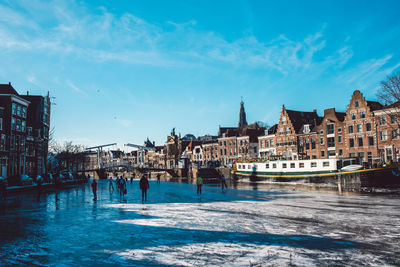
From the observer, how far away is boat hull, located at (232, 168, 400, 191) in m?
34.6

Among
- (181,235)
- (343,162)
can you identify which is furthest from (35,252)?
(343,162)

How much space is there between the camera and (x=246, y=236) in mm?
10891

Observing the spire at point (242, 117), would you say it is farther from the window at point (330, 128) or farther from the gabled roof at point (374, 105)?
the gabled roof at point (374, 105)

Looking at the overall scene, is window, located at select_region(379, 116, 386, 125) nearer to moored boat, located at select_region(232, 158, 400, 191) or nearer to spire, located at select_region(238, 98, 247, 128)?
moored boat, located at select_region(232, 158, 400, 191)

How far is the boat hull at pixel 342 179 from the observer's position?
34.6m

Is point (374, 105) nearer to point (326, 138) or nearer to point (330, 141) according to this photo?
point (330, 141)

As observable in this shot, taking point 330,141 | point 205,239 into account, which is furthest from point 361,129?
point 205,239

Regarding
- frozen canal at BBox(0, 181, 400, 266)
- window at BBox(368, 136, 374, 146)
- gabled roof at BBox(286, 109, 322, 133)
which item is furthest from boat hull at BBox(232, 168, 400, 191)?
gabled roof at BBox(286, 109, 322, 133)

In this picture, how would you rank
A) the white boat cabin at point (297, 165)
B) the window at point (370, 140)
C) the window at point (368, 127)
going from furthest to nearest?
1. the window at point (368, 127)
2. the window at point (370, 140)
3. the white boat cabin at point (297, 165)

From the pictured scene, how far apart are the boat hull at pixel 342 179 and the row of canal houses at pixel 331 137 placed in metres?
5.18

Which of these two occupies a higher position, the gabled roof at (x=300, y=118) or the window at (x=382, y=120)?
the gabled roof at (x=300, y=118)

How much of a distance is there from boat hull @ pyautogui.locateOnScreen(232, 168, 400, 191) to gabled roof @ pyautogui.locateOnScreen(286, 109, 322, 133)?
2231cm

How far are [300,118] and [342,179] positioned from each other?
1463 inches

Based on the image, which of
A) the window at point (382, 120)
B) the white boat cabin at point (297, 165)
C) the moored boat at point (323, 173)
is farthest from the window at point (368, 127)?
the white boat cabin at point (297, 165)
